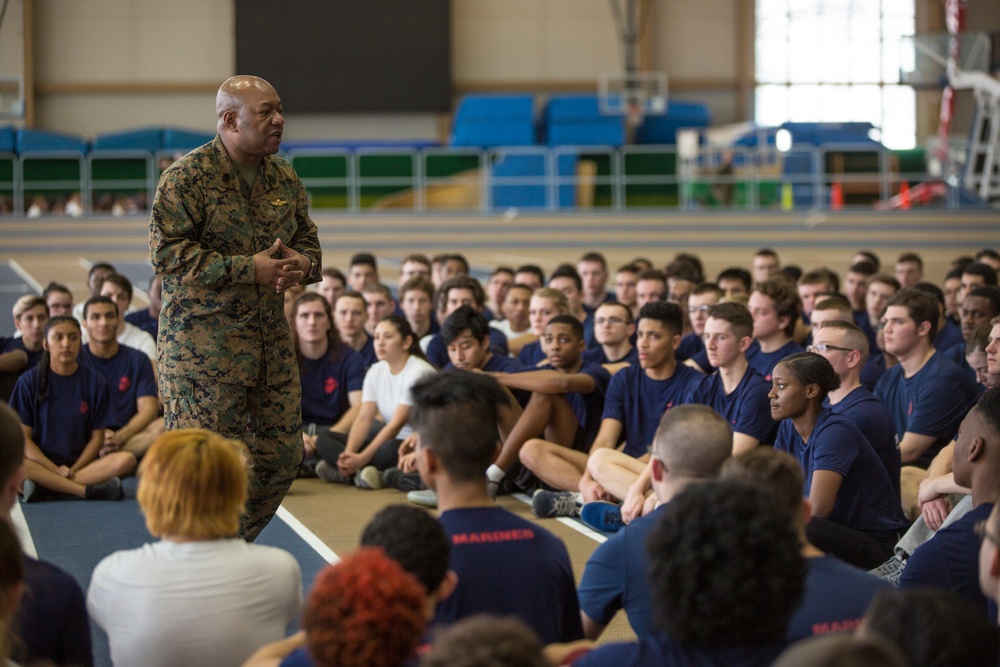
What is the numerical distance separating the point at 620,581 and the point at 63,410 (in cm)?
464

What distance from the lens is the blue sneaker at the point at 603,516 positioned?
18.8 ft

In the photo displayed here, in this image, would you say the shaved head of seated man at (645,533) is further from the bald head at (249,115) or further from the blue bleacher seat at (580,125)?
the blue bleacher seat at (580,125)

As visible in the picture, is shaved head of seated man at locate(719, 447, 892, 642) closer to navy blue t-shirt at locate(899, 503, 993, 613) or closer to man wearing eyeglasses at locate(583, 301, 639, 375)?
navy blue t-shirt at locate(899, 503, 993, 613)

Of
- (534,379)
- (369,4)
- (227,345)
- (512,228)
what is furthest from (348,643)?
(369,4)

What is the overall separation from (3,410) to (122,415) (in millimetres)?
4312

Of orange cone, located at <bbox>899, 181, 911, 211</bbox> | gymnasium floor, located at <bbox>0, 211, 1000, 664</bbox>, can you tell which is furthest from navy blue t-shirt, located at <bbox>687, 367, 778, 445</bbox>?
orange cone, located at <bbox>899, 181, 911, 211</bbox>

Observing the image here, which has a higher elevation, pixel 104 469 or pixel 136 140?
pixel 136 140

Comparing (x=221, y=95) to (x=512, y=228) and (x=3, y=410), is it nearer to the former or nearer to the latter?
(x=3, y=410)

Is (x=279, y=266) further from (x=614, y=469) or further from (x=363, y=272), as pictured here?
(x=363, y=272)

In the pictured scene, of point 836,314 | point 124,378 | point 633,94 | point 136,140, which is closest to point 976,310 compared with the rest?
point 836,314

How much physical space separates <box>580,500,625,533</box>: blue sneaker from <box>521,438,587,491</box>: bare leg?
1.62 ft

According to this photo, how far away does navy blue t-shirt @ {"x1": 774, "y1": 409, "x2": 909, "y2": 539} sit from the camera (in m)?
4.39

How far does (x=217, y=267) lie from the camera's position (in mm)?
4004

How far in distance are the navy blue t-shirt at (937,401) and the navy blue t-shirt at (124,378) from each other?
4.32 m
